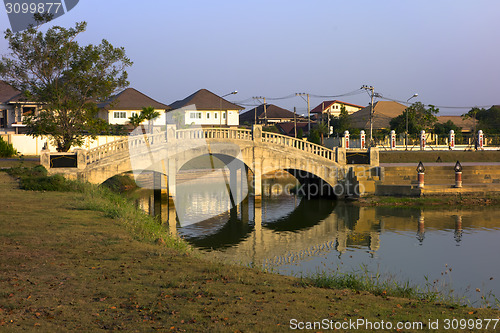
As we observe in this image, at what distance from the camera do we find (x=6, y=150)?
137 ft

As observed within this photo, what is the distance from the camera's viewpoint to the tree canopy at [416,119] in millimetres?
64250

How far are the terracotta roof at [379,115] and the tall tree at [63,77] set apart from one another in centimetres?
5067

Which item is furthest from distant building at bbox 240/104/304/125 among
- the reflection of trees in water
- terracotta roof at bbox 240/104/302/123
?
the reflection of trees in water

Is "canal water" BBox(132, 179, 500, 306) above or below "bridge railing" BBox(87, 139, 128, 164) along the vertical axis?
below

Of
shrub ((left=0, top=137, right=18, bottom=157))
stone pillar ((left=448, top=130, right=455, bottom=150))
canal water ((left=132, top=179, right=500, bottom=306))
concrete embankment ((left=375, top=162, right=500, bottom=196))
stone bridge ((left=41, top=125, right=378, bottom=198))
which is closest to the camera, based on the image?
canal water ((left=132, top=179, right=500, bottom=306))

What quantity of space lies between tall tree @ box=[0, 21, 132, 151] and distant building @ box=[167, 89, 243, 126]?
140 ft

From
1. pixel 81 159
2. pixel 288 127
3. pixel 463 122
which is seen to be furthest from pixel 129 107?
pixel 463 122

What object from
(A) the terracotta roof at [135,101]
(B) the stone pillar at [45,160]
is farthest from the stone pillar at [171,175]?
(A) the terracotta roof at [135,101]

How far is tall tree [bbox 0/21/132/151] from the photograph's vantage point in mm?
30641

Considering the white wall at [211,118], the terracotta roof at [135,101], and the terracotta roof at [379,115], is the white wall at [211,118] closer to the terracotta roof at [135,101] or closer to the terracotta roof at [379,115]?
the terracotta roof at [135,101]

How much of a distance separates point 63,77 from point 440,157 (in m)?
33.4

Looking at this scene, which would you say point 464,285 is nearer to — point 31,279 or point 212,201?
point 31,279

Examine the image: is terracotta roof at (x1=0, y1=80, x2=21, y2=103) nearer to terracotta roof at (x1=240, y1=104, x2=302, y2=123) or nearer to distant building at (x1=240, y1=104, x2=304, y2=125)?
distant building at (x1=240, y1=104, x2=304, y2=125)

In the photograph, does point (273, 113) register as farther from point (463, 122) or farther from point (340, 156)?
point (340, 156)
